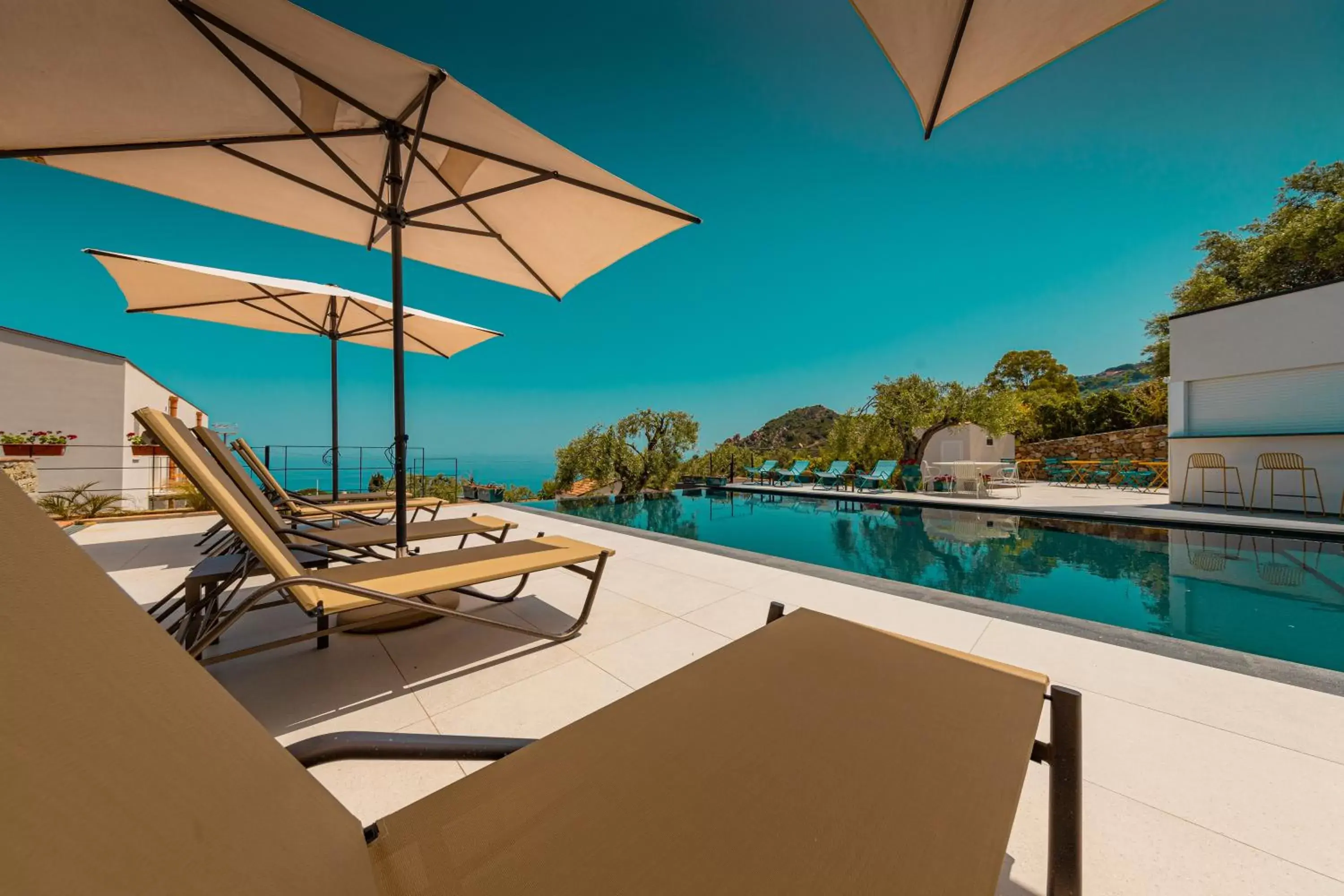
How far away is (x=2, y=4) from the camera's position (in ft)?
5.92

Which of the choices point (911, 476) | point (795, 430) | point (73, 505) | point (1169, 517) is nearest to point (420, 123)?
point (73, 505)

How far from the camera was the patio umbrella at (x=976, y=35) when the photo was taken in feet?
6.73

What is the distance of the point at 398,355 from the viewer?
276 centimetres

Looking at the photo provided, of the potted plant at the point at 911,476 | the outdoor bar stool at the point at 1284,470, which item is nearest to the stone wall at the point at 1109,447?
the potted plant at the point at 911,476

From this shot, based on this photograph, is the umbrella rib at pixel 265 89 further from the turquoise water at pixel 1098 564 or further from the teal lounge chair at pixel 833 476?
the teal lounge chair at pixel 833 476

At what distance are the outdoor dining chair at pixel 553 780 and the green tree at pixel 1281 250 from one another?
1771 cm

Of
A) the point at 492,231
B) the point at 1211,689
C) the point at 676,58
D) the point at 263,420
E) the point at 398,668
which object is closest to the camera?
the point at 1211,689

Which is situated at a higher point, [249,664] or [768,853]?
[768,853]

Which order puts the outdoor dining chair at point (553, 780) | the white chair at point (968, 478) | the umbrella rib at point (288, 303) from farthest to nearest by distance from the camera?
1. the white chair at point (968, 478)
2. the umbrella rib at point (288, 303)
3. the outdoor dining chair at point (553, 780)

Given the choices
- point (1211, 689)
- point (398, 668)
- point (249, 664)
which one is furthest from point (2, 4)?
point (1211, 689)

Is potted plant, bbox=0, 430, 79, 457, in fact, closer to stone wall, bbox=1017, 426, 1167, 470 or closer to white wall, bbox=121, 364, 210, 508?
white wall, bbox=121, 364, 210, 508

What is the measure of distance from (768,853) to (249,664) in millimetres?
2652

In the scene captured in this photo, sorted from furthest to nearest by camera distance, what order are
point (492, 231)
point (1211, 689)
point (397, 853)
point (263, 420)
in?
1. point (263, 420)
2. point (492, 231)
3. point (1211, 689)
4. point (397, 853)

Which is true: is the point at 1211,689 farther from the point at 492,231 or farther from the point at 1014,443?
the point at 1014,443
